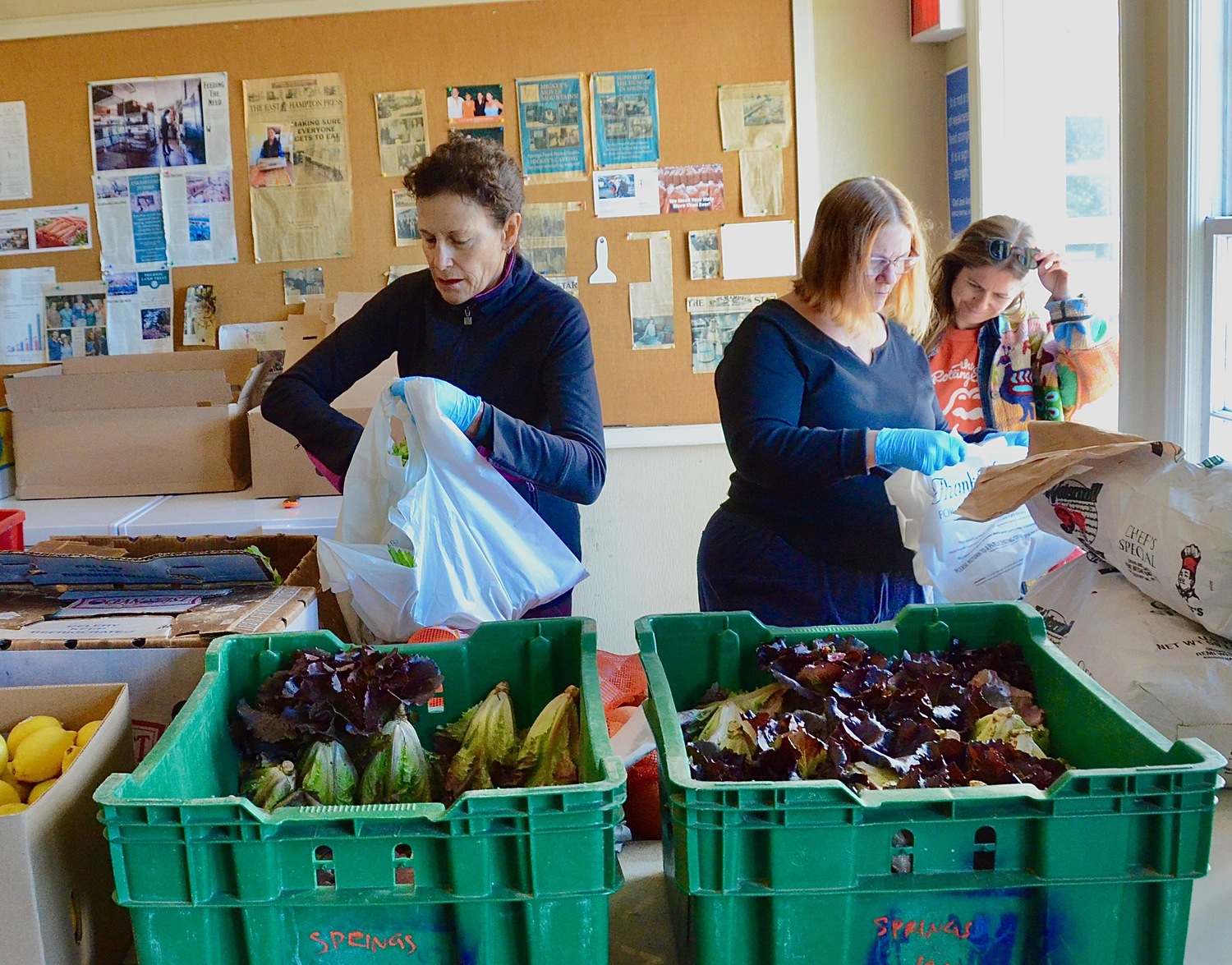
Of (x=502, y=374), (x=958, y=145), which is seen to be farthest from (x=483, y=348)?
(x=958, y=145)

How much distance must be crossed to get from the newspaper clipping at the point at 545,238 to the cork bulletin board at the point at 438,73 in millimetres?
28

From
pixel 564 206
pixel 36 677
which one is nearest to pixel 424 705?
pixel 36 677

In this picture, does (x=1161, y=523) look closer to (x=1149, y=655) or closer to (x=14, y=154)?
(x=1149, y=655)

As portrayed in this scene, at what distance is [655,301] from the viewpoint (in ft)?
11.3

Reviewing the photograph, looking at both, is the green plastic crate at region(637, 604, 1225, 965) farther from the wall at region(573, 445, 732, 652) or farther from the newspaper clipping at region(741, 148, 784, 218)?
the newspaper clipping at region(741, 148, 784, 218)

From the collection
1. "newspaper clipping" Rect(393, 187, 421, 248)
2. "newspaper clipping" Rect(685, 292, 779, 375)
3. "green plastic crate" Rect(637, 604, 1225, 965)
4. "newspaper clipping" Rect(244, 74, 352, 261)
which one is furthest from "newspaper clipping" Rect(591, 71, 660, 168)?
"green plastic crate" Rect(637, 604, 1225, 965)

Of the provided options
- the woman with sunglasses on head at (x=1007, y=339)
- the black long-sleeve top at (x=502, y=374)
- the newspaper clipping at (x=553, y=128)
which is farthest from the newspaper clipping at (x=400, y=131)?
the woman with sunglasses on head at (x=1007, y=339)

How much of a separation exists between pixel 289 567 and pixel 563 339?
0.61m

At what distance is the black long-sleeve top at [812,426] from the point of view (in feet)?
6.02

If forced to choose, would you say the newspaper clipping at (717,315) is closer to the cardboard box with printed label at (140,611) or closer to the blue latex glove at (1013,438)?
the blue latex glove at (1013,438)

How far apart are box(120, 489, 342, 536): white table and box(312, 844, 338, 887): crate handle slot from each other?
1847mm

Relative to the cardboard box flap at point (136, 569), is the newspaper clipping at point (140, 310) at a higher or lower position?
higher

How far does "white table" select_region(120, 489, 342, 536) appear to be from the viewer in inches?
106

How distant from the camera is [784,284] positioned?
135 inches
